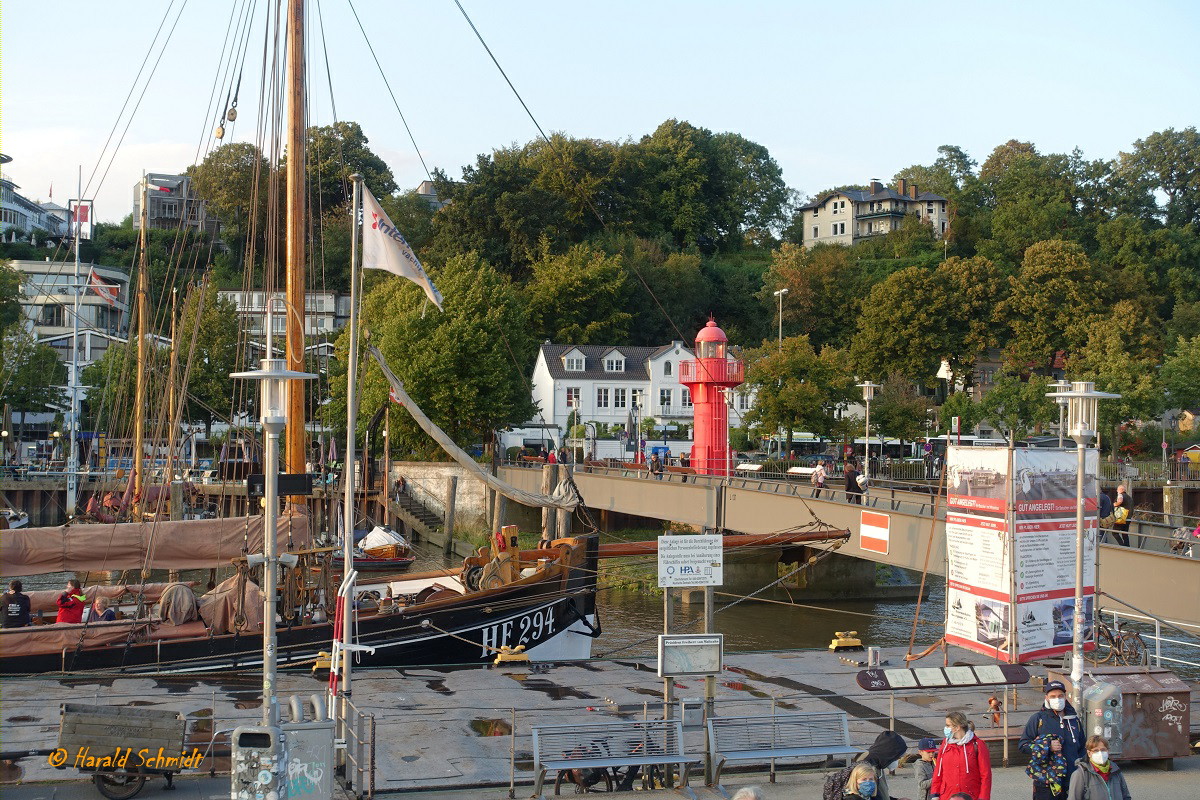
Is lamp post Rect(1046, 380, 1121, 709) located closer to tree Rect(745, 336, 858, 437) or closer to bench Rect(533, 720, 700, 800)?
bench Rect(533, 720, 700, 800)

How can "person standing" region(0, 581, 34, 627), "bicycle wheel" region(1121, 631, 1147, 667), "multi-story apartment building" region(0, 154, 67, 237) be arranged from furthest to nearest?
1. "multi-story apartment building" region(0, 154, 67, 237)
2. "person standing" region(0, 581, 34, 627)
3. "bicycle wheel" region(1121, 631, 1147, 667)

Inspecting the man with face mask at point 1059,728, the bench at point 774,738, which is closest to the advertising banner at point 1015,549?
the bench at point 774,738

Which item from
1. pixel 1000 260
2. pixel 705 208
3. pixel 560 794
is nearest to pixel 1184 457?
pixel 1000 260

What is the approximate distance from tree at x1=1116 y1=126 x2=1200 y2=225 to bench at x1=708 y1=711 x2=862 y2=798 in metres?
94.4

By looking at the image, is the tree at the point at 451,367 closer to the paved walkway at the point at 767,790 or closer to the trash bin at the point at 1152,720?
the paved walkway at the point at 767,790

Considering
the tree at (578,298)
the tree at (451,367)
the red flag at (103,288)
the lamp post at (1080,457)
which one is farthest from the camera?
the tree at (578,298)

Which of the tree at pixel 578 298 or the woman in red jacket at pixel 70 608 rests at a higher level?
the tree at pixel 578 298

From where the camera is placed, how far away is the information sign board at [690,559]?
1349 centimetres

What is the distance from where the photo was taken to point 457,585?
1037 inches

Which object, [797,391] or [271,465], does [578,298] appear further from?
[271,465]

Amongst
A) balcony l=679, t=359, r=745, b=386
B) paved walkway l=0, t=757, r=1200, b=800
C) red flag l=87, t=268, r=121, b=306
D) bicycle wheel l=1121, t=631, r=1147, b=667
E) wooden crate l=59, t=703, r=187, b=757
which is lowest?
paved walkway l=0, t=757, r=1200, b=800

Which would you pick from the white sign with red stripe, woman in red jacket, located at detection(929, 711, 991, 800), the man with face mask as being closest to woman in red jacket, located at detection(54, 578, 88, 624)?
the white sign with red stripe

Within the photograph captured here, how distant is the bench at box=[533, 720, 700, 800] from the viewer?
12.1m

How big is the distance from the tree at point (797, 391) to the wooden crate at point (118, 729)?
46.6m
